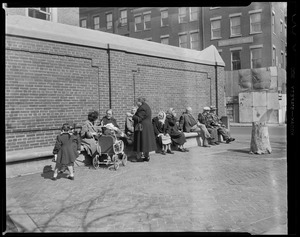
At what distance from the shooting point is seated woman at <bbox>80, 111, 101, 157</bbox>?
7117 millimetres

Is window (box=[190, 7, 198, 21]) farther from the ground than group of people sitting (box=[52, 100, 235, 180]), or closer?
farther from the ground

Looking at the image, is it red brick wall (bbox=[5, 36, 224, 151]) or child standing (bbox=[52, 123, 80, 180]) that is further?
red brick wall (bbox=[5, 36, 224, 151])

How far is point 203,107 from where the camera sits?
1232 cm

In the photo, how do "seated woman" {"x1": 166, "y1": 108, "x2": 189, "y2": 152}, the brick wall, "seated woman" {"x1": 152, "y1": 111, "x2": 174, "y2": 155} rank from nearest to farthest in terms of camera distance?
the brick wall < "seated woman" {"x1": 152, "y1": 111, "x2": 174, "y2": 155} < "seated woman" {"x1": 166, "y1": 108, "x2": 189, "y2": 152}

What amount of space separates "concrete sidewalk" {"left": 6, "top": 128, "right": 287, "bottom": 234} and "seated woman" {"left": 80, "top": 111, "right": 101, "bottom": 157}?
1.62 feet

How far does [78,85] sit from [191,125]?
16.2 ft

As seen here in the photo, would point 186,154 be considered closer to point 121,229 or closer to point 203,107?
point 203,107

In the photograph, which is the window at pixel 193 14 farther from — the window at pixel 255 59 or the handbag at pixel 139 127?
the handbag at pixel 139 127

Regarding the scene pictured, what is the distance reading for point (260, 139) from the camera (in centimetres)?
877

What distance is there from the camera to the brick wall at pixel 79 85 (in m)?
5.90

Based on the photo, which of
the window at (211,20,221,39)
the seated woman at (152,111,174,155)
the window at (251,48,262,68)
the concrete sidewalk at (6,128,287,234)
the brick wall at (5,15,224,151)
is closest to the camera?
the concrete sidewalk at (6,128,287,234)

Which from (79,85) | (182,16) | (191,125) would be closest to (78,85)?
(79,85)

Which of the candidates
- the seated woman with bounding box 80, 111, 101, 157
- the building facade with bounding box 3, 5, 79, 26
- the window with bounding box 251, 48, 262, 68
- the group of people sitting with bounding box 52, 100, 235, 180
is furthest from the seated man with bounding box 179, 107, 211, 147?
the building facade with bounding box 3, 5, 79, 26

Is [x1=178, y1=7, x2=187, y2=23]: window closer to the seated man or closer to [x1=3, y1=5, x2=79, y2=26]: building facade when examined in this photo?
[x1=3, y1=5, x2=79, y2=26]: building facade
